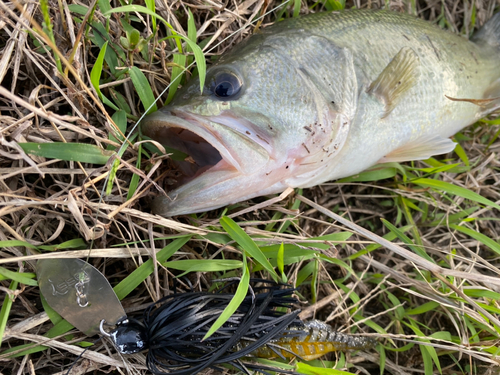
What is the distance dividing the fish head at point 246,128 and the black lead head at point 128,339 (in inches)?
22.9

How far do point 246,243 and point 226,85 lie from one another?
80 centimetres

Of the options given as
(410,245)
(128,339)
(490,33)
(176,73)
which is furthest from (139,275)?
(490,33)

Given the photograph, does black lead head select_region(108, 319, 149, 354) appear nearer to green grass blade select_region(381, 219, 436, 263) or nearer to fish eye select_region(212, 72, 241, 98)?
fish eye select_region(212, 72, 241, 98)

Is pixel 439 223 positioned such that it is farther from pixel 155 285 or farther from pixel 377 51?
pixel 155 285

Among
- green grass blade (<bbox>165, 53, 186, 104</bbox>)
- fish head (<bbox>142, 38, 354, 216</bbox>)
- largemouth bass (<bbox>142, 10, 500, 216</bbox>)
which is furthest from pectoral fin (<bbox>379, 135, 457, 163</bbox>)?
green grass blade (<bbox>165, 53, 186, 104</bbox>)

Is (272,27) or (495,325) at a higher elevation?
(272,27)

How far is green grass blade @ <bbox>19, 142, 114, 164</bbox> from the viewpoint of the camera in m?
1.66

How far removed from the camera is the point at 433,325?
99.7 inches

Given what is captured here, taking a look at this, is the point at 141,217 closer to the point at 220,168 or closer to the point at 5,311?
the point at 220,168

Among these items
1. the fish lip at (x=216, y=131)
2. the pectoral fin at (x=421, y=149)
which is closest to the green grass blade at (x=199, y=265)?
the fish lip at (x=216, y=131)

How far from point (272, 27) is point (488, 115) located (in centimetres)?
190

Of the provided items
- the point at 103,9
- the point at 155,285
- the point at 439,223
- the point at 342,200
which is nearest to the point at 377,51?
the point at 342,200

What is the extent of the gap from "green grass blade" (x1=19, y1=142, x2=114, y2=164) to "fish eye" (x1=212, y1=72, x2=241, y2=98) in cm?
61

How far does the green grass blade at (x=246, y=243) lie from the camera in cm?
183
